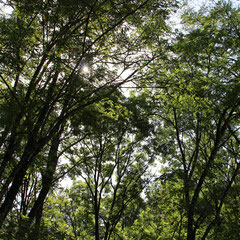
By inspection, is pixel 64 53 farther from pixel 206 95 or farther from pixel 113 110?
pixel 206 95

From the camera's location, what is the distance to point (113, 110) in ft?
24.7

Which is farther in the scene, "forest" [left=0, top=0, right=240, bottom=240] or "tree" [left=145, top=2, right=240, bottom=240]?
"tree" [left=145, top=2, right=240, bottom=240]

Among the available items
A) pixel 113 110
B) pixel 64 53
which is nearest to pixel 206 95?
pixel 113 110

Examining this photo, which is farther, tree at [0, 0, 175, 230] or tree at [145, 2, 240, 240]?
tree at [145, 2, 240, 240]

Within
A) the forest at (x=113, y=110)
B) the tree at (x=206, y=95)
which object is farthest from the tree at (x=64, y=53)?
the tree at (x=206, y=95)

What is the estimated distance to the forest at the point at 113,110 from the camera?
5.60 meters

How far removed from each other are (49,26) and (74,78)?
68.4 inches

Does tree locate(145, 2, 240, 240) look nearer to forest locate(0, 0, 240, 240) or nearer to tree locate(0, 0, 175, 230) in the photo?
forest locate(0, 0, 240, 240)

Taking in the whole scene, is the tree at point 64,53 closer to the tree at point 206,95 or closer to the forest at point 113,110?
the forest at point 113,110

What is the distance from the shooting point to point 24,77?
783cm

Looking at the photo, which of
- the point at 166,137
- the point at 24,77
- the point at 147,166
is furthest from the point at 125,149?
the point at 24,77

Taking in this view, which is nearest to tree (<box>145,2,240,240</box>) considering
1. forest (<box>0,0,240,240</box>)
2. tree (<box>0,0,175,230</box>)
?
forest (<box>0,0,240,240</box>)

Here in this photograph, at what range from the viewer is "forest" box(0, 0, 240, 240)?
5.60 metres

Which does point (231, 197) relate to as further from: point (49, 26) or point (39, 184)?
point (49, 26)
